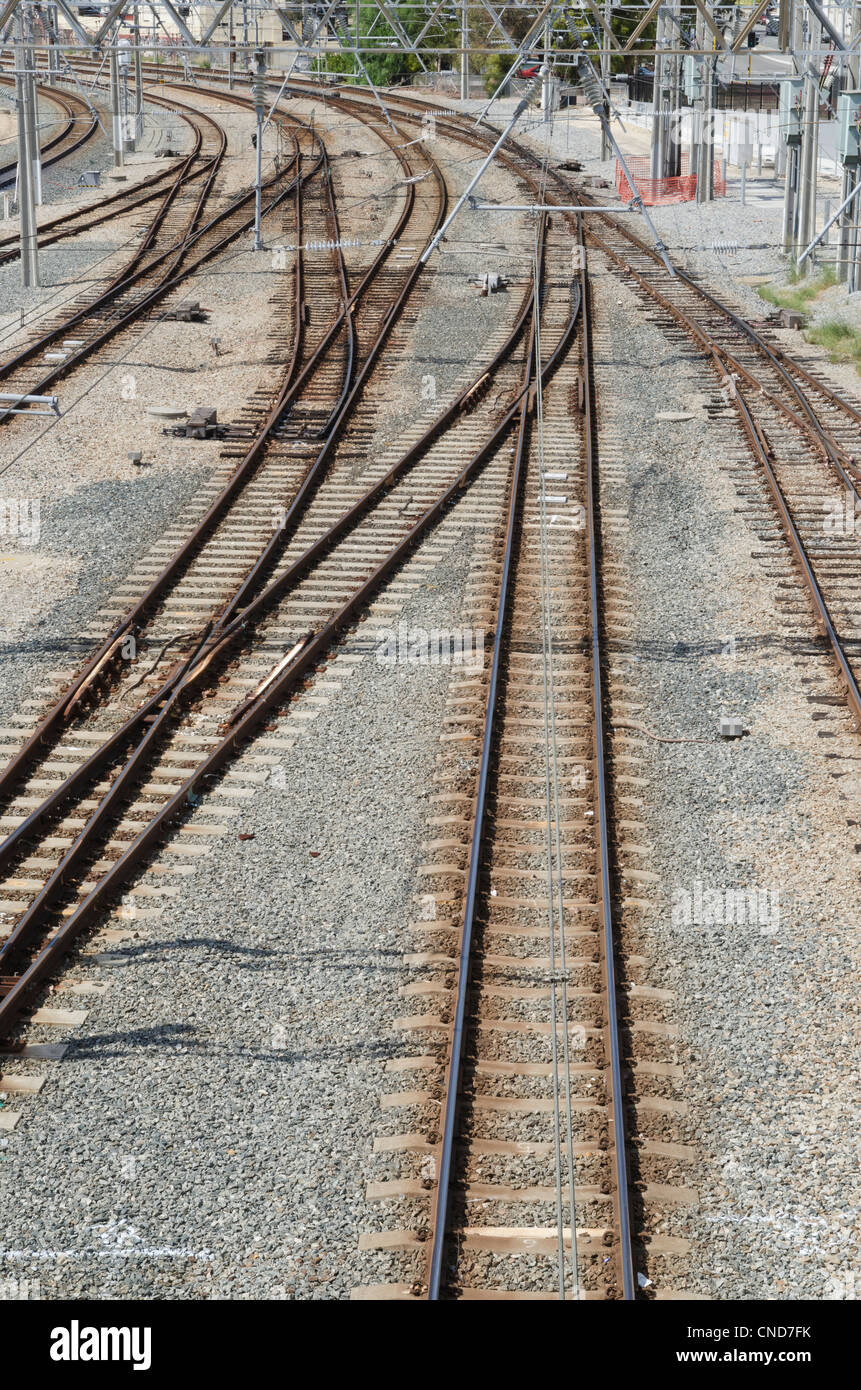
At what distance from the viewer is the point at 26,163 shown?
23359 millimetres

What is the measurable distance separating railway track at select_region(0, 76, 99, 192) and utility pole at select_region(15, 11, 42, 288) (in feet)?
46.2

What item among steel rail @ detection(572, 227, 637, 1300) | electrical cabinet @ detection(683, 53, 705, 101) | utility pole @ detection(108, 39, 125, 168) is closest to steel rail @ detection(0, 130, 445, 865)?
steel rail @ detection(572, 227, 637, 1300)

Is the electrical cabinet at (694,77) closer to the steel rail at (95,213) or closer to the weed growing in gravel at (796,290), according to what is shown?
the weed growing in gravel at (796,290)

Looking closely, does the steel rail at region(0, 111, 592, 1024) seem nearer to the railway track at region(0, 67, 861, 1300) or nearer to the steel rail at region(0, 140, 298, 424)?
the railway track at region(0, 67, 861, 1300)

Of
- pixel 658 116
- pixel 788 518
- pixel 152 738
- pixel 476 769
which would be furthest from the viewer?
pixel 658 116

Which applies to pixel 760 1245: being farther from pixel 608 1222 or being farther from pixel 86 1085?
pixel 86 1085

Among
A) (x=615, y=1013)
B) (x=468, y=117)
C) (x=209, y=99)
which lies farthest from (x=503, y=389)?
(x=209, y=99)

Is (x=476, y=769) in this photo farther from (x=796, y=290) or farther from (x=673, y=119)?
(x=673, y=119)

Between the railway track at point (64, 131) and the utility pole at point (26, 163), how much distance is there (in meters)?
14.1

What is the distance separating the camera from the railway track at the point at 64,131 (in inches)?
1580

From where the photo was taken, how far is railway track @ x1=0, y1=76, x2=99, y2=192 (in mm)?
40125

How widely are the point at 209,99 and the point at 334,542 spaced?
46471mm

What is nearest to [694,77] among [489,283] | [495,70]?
[489,283]

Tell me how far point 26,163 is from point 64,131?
25.3 m
